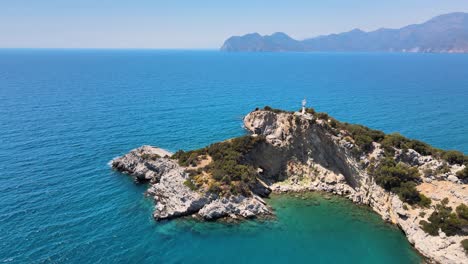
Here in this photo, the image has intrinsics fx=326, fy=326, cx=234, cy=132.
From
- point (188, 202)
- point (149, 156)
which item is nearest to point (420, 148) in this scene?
point (188, 202)

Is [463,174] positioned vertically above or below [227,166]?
above

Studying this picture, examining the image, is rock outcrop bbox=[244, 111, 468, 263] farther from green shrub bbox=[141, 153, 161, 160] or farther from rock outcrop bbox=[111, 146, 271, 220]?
green shrub bbox=[141, 153, 161, 160]

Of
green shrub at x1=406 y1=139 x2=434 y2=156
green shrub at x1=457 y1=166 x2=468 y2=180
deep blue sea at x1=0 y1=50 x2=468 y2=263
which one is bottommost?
deep blue sea at x1=0 y1=50 x2=468 y2=263

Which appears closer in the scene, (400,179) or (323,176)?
(400,179)

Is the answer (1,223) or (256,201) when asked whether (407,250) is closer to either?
(256,201)

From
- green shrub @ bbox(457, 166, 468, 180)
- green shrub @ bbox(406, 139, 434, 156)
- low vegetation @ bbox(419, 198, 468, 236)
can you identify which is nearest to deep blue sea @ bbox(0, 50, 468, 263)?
low vegetation @ bbox(419, 198, 468, 236)

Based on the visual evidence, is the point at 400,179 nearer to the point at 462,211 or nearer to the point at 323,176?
the point at 462,211

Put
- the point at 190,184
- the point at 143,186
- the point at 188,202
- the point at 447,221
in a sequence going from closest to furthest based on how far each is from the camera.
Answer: the point at 447,221, the point at 188,202, the point at 190,184, the point at 143,186

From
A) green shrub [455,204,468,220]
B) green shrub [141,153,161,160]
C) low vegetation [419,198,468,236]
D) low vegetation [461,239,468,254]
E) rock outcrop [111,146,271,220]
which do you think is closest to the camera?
low vegetation [461,239,468,254]
